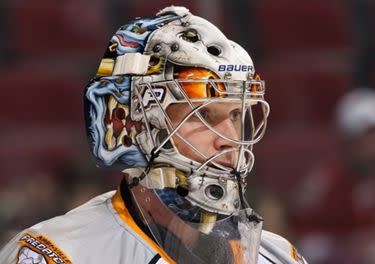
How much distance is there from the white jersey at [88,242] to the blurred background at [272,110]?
9.30ft

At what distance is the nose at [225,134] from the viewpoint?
10.9 ft

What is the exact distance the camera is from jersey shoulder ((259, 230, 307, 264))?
3.55 m

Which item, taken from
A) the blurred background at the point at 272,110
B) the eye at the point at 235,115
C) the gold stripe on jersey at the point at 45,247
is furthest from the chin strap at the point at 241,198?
the blurred background at the point at 272,110

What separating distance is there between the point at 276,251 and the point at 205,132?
1.53 ft

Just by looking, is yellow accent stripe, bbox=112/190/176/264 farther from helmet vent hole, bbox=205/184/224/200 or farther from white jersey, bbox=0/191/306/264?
helmet vent hole, bbox=205/184/224/200

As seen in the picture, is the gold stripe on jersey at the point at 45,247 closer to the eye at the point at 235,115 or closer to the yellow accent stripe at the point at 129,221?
the yellow accent stripe at the point at 129,221

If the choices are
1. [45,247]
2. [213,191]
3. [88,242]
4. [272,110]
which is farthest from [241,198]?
[272,110]

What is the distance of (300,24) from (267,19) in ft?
0.75

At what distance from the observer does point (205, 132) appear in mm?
3322

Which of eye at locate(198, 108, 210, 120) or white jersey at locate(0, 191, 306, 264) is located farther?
eye at locate(198, 108, 210, 120)

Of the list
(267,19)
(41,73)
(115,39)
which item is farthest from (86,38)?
(115,39)

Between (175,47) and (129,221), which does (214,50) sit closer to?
(175,47)

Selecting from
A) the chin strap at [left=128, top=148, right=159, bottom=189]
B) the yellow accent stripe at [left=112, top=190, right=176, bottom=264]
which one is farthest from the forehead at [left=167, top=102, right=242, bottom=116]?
the yellow accent stripe at [left=112, top=190, right=176, bottom=264]

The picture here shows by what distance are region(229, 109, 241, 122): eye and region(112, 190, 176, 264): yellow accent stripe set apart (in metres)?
0.37
